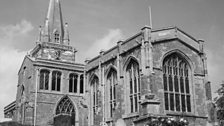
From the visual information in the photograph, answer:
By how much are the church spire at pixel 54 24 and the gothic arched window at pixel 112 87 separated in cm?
2294

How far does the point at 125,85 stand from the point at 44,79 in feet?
37.5

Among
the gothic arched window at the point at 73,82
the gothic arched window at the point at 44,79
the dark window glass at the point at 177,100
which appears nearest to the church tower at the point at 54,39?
the gothic arched window at the point at 73,82

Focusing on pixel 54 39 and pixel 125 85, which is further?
pixel 54 39

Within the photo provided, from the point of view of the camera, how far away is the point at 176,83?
101 ft

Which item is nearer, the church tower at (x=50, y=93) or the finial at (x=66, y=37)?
the church tower at (x=50, y=93)

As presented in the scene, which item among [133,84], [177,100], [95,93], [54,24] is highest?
[54,24]

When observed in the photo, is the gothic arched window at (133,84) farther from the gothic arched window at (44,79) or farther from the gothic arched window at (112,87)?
the gothic arched window at (44,79)

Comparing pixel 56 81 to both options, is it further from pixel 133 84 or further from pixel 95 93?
pixel 133 84

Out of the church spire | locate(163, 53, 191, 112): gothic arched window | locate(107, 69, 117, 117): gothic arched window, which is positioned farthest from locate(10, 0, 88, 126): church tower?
the church spire

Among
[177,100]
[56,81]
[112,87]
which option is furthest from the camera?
[56,81]

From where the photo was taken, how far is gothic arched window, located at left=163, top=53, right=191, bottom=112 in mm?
29905

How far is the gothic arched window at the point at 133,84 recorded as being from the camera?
31.1 metres

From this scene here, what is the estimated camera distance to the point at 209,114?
31.2 m

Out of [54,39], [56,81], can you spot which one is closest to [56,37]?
[54,39]
